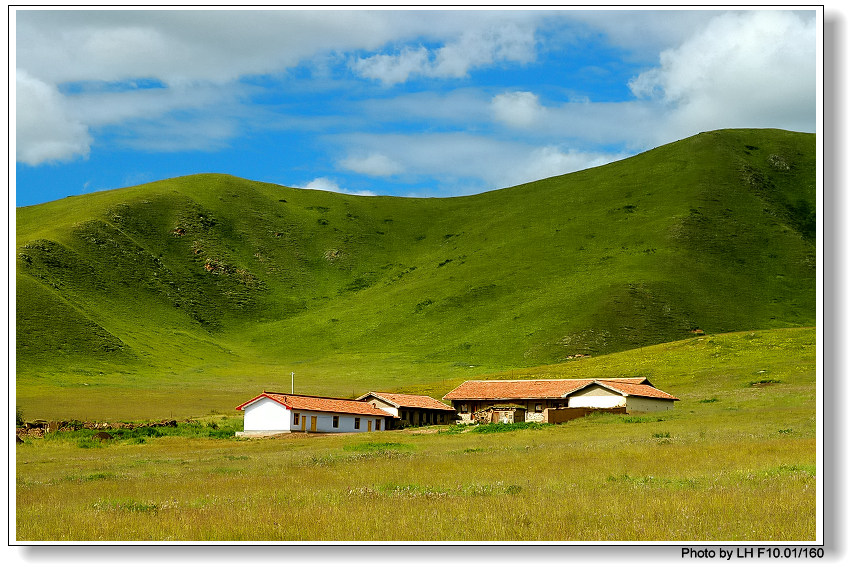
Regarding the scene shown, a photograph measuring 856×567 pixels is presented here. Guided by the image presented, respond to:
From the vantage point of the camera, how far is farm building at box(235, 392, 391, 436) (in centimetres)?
6781

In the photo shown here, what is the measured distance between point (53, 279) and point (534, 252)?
98.6 metres

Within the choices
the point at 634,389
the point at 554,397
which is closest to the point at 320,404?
the point at 554,397

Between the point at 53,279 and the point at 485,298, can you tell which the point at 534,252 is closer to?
the point at 485,298

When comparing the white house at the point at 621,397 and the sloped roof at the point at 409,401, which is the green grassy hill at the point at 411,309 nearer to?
the sloped roof at the point at 409,401

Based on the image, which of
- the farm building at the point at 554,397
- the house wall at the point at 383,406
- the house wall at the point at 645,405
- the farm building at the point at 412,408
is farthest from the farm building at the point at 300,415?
the house wall at the point at 645,405

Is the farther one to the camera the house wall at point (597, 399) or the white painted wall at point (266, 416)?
the house wall at point (597, 399)

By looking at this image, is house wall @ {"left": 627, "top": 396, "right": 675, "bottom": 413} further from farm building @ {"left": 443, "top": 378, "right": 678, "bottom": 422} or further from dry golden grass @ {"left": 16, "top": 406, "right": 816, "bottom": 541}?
dry golden grass @ {"left": 16, "top": 406, "right": 816, "bottom": 541}

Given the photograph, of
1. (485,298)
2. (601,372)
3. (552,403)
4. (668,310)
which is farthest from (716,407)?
(485,298)

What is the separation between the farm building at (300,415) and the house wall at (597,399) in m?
17.3

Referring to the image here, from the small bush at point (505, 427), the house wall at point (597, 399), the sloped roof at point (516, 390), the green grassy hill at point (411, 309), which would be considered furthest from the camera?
the green grassy hill at point (411, 309)

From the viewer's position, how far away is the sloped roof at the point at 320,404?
224ft

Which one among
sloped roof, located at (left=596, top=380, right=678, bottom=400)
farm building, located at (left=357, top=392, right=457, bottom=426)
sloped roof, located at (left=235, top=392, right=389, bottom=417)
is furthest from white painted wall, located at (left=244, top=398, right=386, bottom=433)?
sloped roof, located at (left=596, top=380, right=678, bottom=400)

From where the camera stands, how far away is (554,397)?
2916 inches
